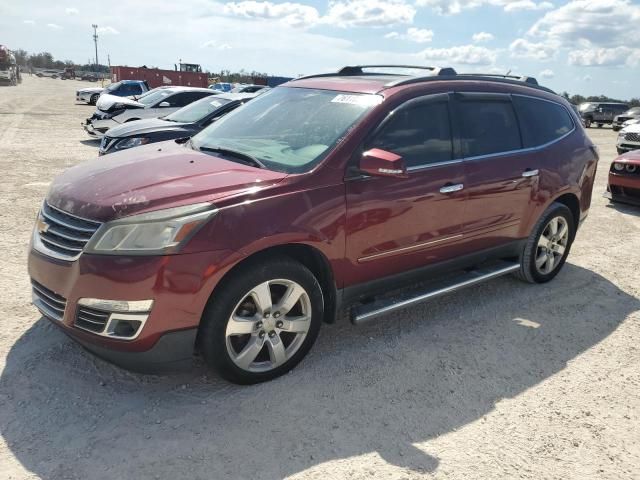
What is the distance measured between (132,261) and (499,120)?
3.17 meters

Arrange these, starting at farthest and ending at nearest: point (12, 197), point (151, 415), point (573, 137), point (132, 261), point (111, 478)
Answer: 1. point (12, 197)
2. point (573, 137)
3. point (151, 415)
4. point (132, 261)
5. point (111, 478)

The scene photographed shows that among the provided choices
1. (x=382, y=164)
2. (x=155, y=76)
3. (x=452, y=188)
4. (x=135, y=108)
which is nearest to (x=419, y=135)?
(x=452, y=188)

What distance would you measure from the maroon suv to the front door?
1 cm

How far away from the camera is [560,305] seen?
468cm

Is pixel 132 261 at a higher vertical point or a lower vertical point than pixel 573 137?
lower

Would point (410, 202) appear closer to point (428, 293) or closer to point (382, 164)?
point (382, 164)

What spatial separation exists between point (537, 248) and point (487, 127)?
53.5 inches

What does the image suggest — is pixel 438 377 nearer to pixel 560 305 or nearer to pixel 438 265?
pixel 438 265

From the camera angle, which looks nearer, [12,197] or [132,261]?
[132,261]

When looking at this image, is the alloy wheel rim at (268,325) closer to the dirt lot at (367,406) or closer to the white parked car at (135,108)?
the dirt lot at (367,406)

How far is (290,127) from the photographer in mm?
3846

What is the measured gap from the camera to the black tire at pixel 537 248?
486cm

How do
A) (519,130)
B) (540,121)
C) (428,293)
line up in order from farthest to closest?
1. (540,121)
2. (519,130)
3. (428,293)

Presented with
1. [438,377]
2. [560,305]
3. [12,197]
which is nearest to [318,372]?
[438,377]
